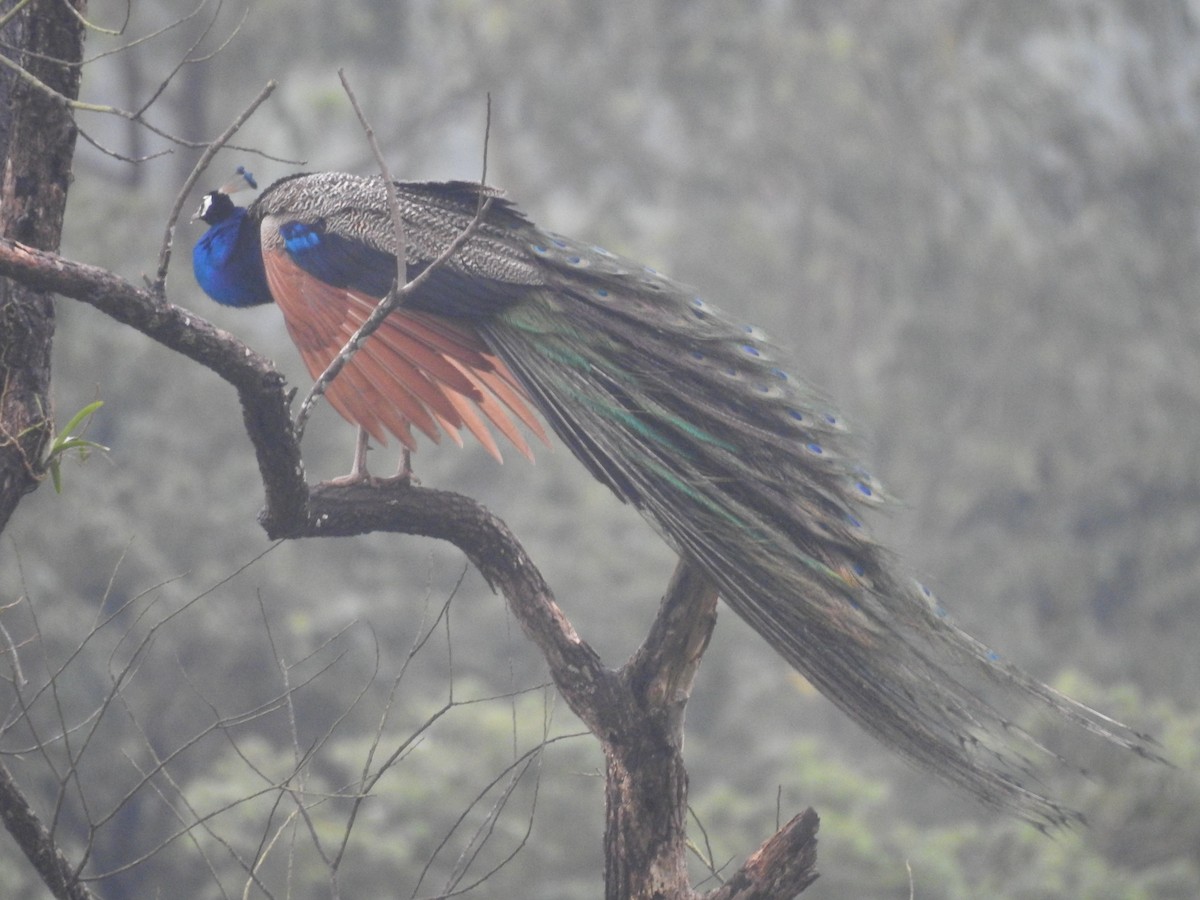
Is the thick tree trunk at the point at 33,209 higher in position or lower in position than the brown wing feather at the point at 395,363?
lower

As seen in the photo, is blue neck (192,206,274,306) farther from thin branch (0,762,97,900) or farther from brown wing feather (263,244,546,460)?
thin branch (0,762,97,900)

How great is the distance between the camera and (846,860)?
296 inches

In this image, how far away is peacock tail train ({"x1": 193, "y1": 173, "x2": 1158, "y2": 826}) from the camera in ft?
9.07

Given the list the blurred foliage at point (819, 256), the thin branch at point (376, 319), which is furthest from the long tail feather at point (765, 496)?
the blurred foliage at point (819, 256)

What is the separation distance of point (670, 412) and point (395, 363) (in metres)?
0.78

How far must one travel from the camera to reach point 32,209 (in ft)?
8.85

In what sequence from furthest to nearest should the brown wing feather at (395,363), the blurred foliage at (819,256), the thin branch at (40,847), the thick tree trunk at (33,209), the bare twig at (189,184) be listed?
the blurred foliage at (819,256) < the brown wing feather at (395,363) < the thick tree trunk at (33,209) < the thin branch at (40,847) < the bare twig at (189,184)

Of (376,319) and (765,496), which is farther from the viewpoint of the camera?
(765,496)

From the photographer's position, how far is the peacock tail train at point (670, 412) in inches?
109

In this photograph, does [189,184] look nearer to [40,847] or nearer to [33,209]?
[33,209]

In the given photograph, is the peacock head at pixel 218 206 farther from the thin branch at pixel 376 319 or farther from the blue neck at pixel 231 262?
the thin branch at pixel 376 319

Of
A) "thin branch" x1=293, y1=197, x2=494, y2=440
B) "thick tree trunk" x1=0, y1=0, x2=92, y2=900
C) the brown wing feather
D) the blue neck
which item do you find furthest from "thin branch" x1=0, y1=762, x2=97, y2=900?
the blue neck

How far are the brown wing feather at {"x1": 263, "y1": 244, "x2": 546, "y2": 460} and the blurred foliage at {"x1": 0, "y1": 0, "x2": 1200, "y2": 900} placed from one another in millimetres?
5669

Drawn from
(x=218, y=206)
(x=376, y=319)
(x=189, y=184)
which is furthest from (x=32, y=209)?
(x=218, y=206)
